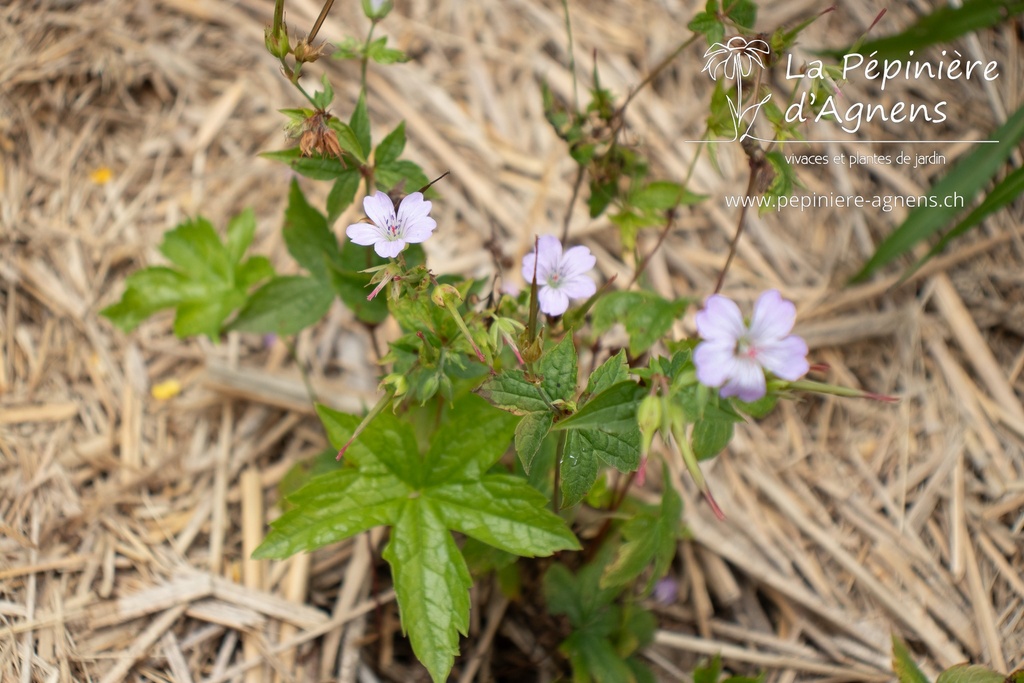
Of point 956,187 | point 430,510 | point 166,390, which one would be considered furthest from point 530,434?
point 956,187

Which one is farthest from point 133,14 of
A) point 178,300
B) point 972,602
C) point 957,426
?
point 972,602

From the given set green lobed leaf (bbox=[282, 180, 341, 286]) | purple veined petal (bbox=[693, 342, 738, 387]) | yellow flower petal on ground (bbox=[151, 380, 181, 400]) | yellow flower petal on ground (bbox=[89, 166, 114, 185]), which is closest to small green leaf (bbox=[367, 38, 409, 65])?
green lobed leaf (bbox=[282, 180, 341, 286])

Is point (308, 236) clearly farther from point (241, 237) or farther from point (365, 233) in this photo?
point (365, 233)

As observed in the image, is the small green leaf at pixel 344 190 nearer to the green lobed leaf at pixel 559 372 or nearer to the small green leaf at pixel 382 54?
the small green leaf at pixel 382 54

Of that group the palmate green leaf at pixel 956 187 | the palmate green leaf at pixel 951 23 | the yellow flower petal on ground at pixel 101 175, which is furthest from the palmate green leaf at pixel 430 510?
the palmate green leaf at pixel 951 23

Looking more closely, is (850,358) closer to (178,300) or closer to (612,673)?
(612,673)
